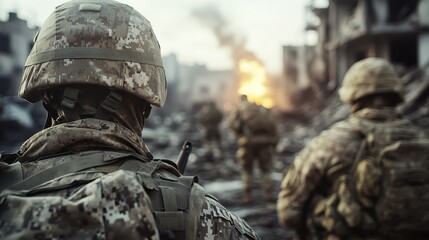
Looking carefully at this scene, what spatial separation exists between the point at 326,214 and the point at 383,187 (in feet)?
1.58

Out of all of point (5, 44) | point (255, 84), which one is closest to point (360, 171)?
point (255, 84)

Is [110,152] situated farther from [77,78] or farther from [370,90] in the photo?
[370,90]

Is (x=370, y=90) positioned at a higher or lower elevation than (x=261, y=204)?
higher

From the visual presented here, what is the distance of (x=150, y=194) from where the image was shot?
1.58m

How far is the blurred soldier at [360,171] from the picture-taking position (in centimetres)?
332

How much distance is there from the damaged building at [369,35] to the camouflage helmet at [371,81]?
676 inches

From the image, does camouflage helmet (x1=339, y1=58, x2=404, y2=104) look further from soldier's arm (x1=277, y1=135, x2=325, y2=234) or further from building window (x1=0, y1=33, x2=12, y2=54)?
building window (x1=0, y1=33, x2=12, y2=54)

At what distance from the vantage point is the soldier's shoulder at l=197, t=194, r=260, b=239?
1625mm

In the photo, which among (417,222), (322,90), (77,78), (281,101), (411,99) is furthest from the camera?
(281,101)

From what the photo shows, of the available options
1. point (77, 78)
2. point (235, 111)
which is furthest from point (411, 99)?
point (77, 78)

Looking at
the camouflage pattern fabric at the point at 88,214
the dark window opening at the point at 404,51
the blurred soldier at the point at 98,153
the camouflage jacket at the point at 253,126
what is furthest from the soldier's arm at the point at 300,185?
the dark window opening at the point at 404,51

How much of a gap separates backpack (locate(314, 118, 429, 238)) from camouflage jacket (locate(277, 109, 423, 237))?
0.29 feet

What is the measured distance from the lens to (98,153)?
5.33 feet

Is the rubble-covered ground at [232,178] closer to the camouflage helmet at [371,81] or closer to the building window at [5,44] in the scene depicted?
the camouflage helmet at [371,81]
